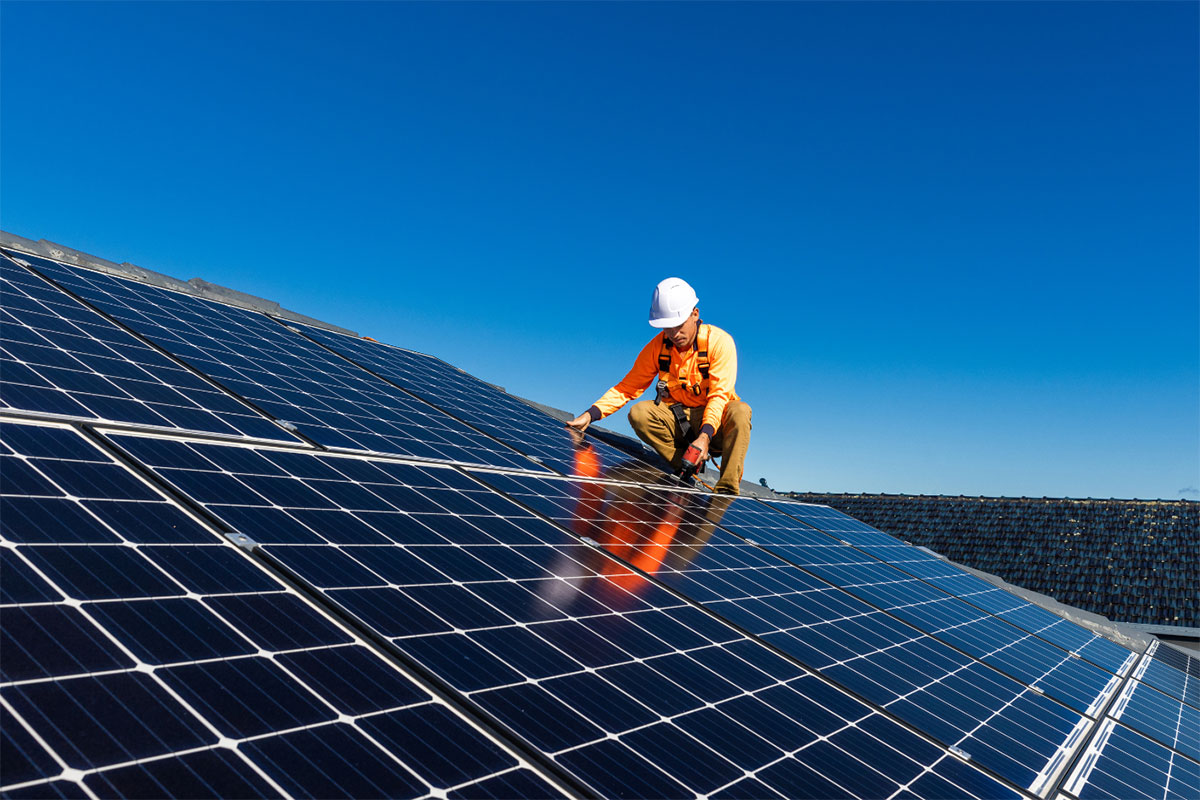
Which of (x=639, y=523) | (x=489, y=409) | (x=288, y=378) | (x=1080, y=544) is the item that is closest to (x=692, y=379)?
(x=489, y=409)

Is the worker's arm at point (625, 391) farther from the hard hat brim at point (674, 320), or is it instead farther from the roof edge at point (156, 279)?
the roof edge at point (156, 279)

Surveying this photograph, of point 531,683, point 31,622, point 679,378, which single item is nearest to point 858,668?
point 531,683

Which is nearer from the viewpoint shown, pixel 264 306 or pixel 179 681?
pixel 179 681

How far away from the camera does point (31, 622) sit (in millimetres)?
2910

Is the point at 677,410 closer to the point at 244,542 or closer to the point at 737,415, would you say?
the point at 737,415

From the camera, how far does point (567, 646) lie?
15.4 ft

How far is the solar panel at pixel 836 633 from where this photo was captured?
5.88 meters

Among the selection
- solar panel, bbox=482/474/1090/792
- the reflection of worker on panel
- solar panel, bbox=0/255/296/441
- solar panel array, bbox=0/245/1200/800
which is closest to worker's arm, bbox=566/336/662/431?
the reflection of worker on panel

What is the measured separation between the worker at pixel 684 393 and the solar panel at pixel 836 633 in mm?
3374

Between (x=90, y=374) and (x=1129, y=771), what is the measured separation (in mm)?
8530

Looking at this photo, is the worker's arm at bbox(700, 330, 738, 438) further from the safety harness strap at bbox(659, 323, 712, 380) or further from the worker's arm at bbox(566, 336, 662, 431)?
the worker's arm at bbox(566, 336, 662, 431)

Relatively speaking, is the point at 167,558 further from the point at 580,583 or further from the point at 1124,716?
the point at 1124,716

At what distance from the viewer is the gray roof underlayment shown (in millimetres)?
10102

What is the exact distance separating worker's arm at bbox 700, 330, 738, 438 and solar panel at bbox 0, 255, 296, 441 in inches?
278
